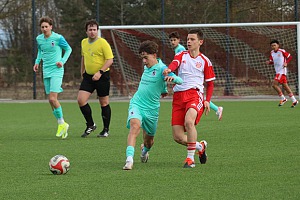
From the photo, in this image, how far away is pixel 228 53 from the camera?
83.6 ft

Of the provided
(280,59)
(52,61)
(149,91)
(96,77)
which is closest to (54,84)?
(52,61)

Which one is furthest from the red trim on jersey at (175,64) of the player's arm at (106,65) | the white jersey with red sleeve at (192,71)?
the player's arm at (106,65)

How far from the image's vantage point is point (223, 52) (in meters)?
25.5

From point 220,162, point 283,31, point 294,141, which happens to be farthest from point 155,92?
point 283,31

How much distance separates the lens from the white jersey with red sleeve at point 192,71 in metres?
8.62

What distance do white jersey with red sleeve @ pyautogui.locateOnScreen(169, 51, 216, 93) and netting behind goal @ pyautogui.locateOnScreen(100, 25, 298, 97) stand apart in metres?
15.9

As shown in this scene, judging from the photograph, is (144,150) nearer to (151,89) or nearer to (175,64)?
(151,89)

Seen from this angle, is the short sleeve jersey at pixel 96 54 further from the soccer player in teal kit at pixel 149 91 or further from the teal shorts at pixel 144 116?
the teal shorts at pixel 144 116

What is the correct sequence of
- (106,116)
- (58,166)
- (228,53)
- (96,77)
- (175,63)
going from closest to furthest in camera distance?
(58,166), (175,63), (96,77), (106,116), (228,53)

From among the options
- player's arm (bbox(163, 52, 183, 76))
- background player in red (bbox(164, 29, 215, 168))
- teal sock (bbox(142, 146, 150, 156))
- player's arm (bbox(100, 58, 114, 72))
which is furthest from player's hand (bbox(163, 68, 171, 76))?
player's arm (bbox(100, 58, 114, 72))

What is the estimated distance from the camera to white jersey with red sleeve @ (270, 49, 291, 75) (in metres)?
20.9

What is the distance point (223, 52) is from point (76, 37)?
5491mm

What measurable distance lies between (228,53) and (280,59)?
4594 millimetres

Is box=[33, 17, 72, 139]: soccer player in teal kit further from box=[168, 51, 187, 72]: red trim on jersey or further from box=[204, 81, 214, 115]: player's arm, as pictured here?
box=[204, 81, 214, 115]: player's arm
